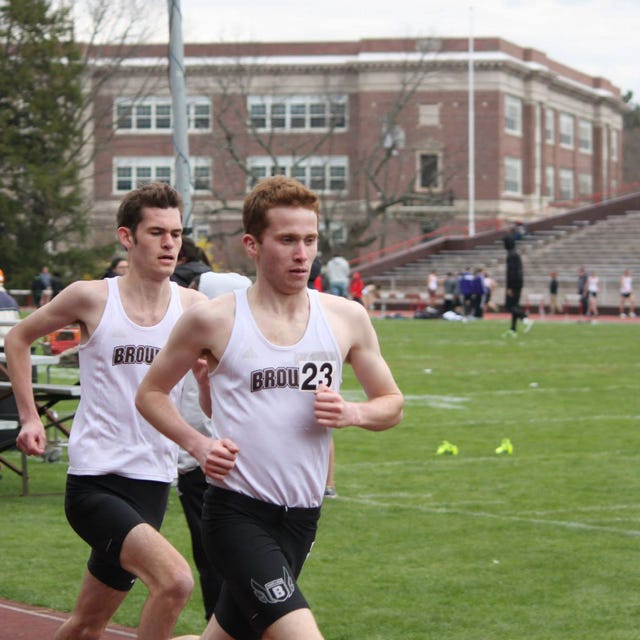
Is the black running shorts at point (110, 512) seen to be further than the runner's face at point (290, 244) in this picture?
Yes

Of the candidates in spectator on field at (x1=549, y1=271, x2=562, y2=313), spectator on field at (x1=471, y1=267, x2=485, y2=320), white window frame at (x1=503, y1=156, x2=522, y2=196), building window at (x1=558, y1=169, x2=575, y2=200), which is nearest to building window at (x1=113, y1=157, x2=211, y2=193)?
white window frame at (x1=503, y1=156, x2=522, y2=196)

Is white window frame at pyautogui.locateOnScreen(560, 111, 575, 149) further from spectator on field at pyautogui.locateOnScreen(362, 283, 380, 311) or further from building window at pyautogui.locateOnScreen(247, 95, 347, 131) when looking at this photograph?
spectator on field at pyautogui.locateOnScreen(362, 283, 380, 311)

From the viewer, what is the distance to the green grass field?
7867 millimetres

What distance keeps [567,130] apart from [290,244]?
96.6 meters

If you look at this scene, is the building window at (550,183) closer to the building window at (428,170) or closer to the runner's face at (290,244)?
the building window at (428,170)

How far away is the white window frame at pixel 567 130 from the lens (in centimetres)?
9844

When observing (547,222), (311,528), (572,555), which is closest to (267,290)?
(311,528)

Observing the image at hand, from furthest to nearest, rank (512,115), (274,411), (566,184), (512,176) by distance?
(566,184) → (512,115) → (512,176) → (274,411)

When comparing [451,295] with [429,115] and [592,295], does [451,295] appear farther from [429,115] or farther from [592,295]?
[429,115]

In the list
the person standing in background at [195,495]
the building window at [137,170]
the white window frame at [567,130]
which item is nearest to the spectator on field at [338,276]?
the person standing in background at [195,495]

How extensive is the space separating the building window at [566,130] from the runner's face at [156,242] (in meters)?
93.9

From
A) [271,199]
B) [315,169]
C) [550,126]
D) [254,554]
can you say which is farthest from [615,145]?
[254,554]

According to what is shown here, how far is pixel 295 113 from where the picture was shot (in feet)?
292

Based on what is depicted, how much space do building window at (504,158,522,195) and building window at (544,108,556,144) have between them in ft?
16.5
